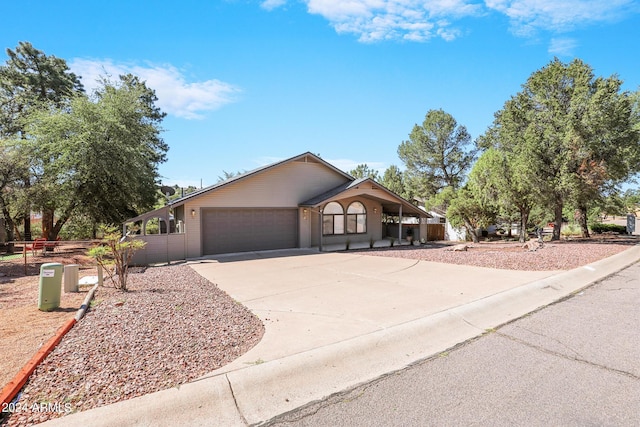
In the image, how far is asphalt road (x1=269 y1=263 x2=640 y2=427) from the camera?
2836mm

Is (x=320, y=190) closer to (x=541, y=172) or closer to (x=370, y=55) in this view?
(x=370, y=55)

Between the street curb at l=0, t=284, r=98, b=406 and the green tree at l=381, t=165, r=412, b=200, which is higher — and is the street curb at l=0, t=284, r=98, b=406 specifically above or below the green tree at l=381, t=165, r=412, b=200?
below

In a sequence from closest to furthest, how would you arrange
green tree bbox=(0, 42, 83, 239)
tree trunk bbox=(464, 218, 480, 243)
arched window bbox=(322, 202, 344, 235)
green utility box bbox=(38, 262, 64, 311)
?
green utility box bbox=(38, 262, 64, 311) → arched window bbox=(322, 202, 344, 235) → green tree bbox=(0, 42, 83, 239) → tree trunk bbox=(464, 218, 480, 243)

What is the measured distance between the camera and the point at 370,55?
13.6m

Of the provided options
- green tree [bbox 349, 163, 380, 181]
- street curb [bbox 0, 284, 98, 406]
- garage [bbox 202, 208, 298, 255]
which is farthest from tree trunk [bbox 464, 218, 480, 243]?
green tree [bbox 349, 163, 380, 181]

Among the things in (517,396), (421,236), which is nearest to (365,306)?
(517,396)

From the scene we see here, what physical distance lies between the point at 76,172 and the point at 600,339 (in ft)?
60.3

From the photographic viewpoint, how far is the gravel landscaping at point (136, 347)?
10.1 feet

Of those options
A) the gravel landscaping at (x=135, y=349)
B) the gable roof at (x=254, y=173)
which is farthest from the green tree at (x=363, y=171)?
the gravel landscaping at (x=135, y=349)

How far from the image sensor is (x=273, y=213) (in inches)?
616

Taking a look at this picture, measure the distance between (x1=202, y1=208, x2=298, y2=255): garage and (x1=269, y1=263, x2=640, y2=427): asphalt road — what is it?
459 inches

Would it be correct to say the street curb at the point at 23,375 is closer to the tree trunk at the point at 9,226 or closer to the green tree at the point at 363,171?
the tree trunk at the point at 9,226

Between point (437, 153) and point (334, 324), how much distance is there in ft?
107

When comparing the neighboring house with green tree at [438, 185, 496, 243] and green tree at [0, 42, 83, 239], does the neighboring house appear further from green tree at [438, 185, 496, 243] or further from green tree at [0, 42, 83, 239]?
green tree at [0, 42, 83, 239]
